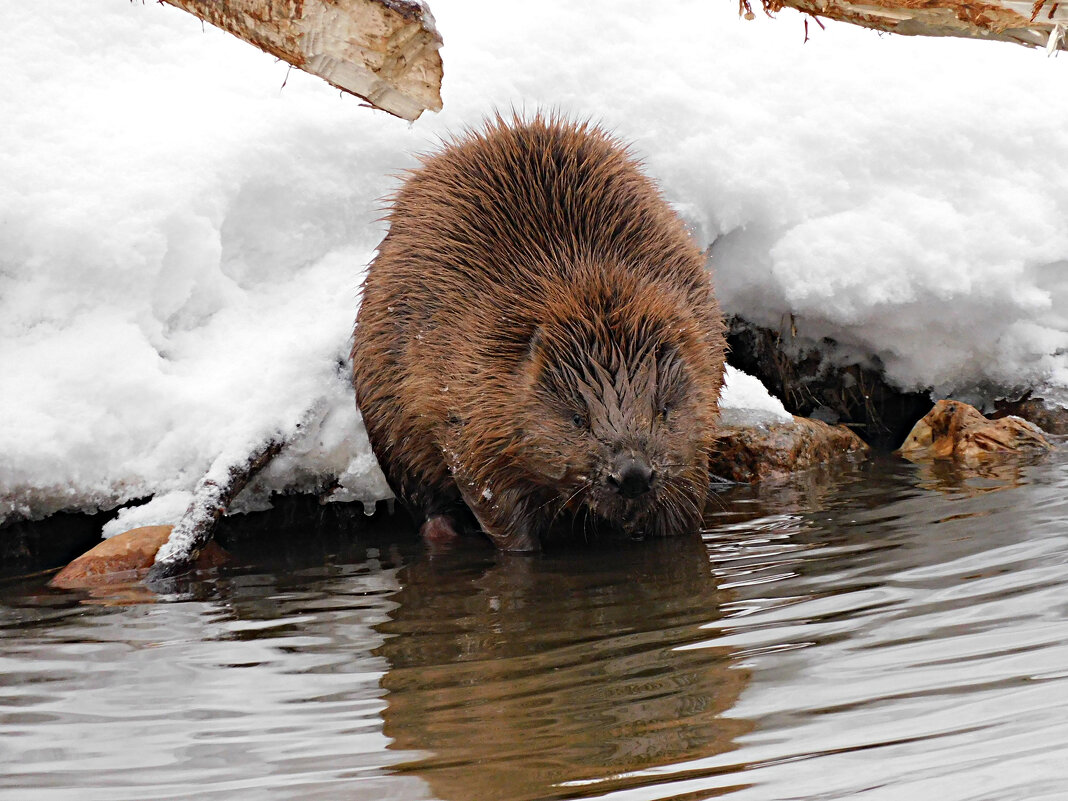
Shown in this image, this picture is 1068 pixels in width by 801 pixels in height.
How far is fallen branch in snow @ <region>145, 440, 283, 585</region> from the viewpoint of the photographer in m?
3.82

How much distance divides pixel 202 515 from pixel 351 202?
1825 millimetres

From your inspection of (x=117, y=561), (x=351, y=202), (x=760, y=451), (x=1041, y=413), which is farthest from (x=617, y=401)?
(x=1041, y=413)

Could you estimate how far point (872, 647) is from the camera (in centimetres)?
233

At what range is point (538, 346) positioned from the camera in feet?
13.0

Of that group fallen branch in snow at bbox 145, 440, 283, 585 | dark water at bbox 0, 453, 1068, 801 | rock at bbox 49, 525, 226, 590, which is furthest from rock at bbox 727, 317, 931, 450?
rock at bbox 49, 525, 226, 590

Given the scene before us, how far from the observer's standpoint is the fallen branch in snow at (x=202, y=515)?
382 cm

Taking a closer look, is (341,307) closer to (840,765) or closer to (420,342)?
(420,342)

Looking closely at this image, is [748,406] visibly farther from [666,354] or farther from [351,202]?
[351,202]

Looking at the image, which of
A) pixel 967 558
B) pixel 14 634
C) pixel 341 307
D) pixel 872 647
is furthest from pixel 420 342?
pixel 872 647

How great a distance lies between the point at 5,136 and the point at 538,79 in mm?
2495

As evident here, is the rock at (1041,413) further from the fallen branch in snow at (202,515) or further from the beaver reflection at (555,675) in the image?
the fallen branch in snow at (202,515)

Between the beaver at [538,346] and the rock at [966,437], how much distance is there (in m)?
1.39

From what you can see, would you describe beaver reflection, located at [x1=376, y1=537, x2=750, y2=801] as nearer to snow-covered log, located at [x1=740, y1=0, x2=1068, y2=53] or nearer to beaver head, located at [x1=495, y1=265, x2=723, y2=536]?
beaver head, located at [x1=495, y1=265, x2=723, y2=536]

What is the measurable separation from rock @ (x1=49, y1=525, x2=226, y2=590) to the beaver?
959mm
